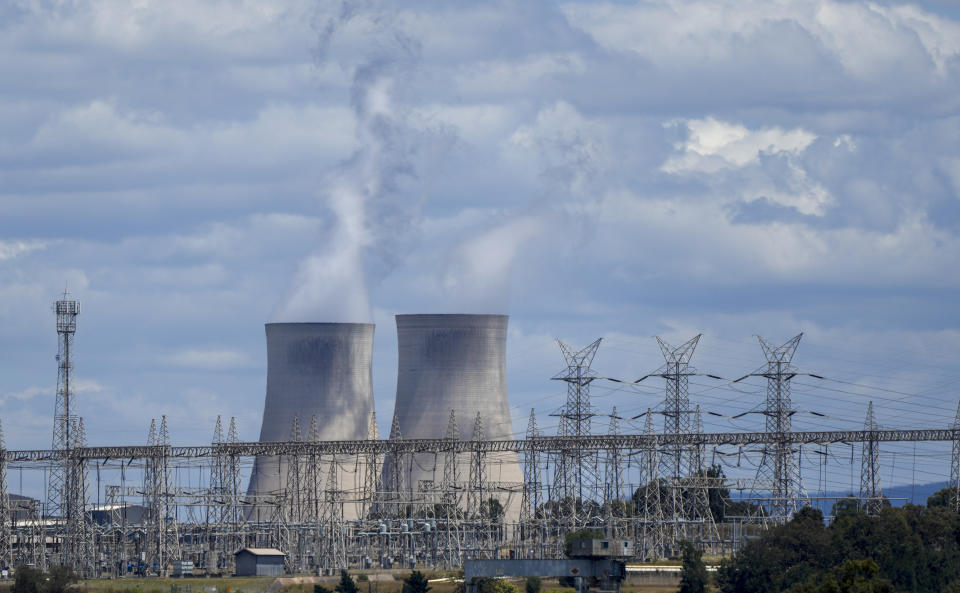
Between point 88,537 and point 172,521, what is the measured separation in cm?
438

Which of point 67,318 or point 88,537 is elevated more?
point 67,318

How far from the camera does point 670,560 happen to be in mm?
58250

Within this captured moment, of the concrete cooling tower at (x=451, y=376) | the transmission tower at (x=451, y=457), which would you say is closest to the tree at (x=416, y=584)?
the transmission tower at (x=451, y=457)

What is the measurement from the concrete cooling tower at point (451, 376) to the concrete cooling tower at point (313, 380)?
225 cm

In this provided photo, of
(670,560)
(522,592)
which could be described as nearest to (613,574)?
(522,592)

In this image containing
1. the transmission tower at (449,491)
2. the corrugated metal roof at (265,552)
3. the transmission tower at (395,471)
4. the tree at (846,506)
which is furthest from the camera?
the transmission tower at (395,471)

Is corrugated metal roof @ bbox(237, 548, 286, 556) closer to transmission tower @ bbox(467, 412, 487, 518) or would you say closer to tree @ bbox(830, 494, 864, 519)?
transmission tower @ bbox(467, 412, 487, 518)

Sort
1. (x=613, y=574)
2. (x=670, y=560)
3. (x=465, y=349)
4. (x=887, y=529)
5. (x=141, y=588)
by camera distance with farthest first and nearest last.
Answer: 1. (x=465, y=349)
2. (x=670, y=560)
3. (x=141, y=588)
4. (x=887, y=529)
5. (x=613, y=574)

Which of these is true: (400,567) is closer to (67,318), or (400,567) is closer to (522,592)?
(522,592)

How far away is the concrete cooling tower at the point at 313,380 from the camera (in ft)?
226

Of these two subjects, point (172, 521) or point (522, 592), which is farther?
point (172, 521)

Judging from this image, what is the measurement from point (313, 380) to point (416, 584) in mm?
20802

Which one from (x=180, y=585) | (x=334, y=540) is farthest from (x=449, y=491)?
(x=180, y=585)

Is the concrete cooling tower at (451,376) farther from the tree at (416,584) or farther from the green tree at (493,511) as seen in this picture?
the tree at (416,584)
